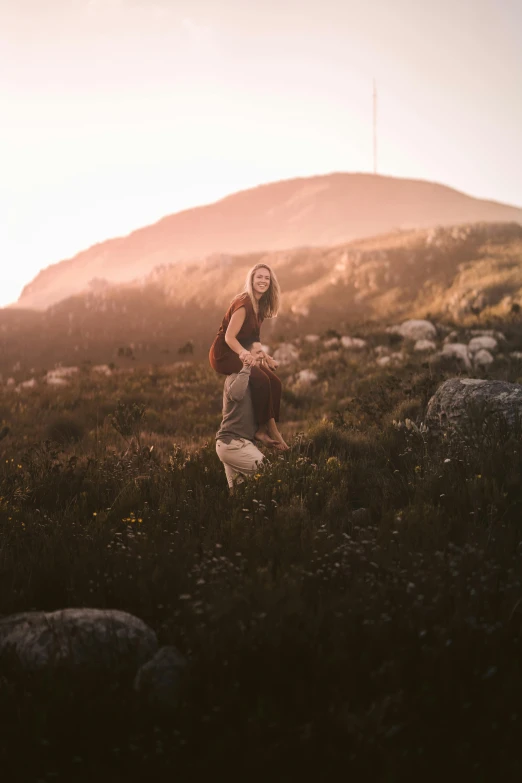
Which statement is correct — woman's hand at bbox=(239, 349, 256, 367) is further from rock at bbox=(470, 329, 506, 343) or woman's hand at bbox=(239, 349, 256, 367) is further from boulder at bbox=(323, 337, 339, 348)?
boulder at bbox=(323, 337, 339, 348)

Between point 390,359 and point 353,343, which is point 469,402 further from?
point 353,343

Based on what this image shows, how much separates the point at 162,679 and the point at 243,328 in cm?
369

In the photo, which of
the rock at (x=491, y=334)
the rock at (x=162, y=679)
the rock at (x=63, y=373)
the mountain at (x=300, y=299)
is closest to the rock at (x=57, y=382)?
the rock at (x=63, y=373)

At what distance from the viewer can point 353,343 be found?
58.4 ft

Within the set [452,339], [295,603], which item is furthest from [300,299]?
[295,603]

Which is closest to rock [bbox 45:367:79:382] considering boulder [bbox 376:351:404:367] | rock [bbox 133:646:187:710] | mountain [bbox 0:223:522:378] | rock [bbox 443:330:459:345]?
mountain [bbox 0:223:522:378]

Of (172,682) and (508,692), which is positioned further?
(172,682)

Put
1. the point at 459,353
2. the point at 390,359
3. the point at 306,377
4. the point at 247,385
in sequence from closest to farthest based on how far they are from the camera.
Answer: the point at 247,385 < the point at 459,353 < the point at 306,377 < the point at 390,359

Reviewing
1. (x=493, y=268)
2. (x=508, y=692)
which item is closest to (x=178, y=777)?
(x=508, y=692)

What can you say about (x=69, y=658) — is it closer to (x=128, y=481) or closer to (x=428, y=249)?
(x=128, y=481)

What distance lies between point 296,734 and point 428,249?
37.0 metres

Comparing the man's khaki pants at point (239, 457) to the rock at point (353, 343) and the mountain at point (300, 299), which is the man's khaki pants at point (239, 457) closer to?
the rock at point (353, 343)

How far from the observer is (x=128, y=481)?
5.24 m

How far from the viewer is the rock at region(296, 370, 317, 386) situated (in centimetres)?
1336
